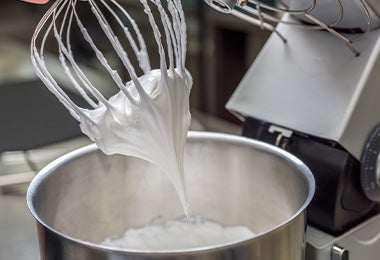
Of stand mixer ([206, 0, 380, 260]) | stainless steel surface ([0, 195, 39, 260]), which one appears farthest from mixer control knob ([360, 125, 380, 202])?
stainless steel surface ([0, 195, 39, 260])

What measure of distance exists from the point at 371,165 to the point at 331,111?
0.06 meters

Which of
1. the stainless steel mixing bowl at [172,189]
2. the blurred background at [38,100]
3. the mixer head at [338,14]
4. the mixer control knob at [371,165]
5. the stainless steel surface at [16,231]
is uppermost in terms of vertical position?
the mixer head at [338,14]

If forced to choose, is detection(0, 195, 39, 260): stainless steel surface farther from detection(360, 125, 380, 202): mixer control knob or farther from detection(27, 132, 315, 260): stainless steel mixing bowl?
detection(360, 125, 380, 202): mixer control knob

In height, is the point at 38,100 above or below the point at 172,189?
below

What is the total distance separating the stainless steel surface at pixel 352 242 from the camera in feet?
1.92

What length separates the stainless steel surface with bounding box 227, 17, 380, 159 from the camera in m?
0.58

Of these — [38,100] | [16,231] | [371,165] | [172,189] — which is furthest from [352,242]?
[38,100]

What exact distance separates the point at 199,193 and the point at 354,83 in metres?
0.20

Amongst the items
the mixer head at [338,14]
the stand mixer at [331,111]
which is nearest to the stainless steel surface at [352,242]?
the stand mixer at [331,111]

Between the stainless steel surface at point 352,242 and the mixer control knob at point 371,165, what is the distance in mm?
37

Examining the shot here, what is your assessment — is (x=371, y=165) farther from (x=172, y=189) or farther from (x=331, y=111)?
(x=172, y=189)

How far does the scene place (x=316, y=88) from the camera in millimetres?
611

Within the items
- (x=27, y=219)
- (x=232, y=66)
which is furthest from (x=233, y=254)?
(x=232, y=66)

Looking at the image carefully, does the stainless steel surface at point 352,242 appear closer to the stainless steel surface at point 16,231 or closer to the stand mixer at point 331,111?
the stand mixer at point 331,111
